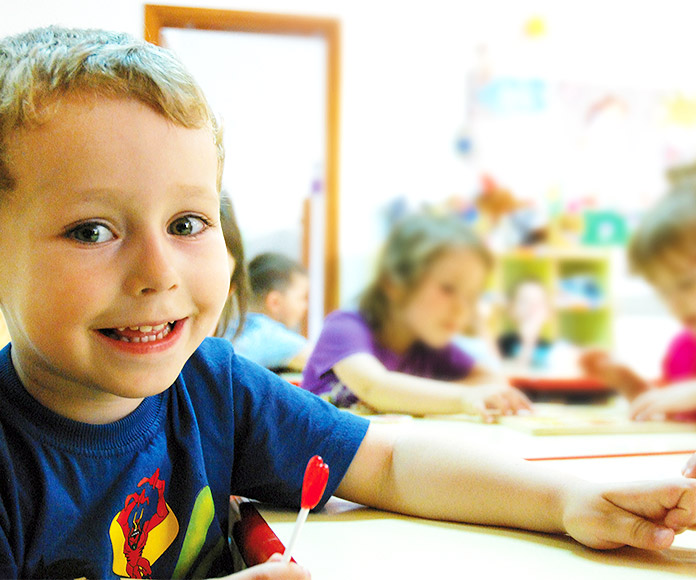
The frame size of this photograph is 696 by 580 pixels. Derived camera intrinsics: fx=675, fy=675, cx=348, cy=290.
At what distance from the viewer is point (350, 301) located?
57 cm

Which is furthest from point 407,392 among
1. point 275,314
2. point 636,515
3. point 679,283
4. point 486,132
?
point 486,132

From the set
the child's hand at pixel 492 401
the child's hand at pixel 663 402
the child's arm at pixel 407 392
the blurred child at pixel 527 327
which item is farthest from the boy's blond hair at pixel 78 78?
the blurred child at pixel 527 327

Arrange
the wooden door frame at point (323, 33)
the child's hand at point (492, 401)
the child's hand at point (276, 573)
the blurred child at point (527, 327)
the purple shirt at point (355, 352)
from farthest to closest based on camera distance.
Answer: the blurred child at point (527, 327), the child's hand at point (492, 401), the purple shirt at point (355, 352), the wooden door frame at point (323, 33), the child's hand at point (276, 573)

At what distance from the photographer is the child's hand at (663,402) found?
0.73 metres

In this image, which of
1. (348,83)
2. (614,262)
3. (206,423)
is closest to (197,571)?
(206,423)

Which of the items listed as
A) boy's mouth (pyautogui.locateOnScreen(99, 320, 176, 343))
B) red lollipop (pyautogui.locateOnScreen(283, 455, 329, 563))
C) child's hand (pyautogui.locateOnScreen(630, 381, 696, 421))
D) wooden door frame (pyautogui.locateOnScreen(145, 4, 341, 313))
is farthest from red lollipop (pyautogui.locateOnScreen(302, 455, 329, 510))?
child's hand (pyautogui.locateOnScreen(630, 381, 696, 421))

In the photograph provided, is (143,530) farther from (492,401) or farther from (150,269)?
(492,401)

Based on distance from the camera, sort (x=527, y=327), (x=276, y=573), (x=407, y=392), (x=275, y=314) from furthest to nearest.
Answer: (x=527, y=327) → (x=407, y=392) → (x=275, y=314) → (x=276, y=573)

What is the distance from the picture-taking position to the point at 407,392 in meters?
0.60

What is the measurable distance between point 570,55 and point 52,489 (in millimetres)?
767

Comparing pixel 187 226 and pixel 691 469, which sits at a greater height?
pixel 187 226

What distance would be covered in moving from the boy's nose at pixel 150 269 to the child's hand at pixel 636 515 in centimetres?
24

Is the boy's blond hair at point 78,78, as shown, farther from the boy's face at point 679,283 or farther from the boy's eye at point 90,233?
the boy's face at point 679,283

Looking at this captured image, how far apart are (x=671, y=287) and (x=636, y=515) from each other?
510 millimetres
